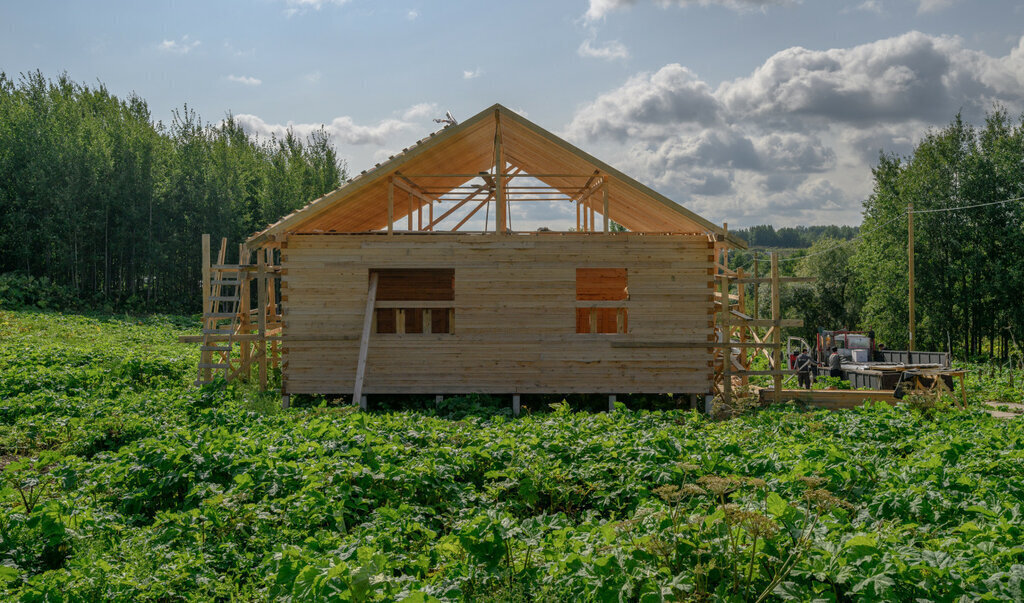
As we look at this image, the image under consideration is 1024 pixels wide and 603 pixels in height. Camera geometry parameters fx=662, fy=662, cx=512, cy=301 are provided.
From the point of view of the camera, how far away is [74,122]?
36.2 metres

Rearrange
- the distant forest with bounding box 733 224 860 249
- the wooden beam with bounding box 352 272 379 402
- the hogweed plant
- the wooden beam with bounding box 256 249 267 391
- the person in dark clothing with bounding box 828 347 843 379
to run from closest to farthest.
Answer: the hogweed plant < the wooden beam with bounding box 352 272 379 402 < the wooden beam with bounding box 256 249 267 391 < the person in dark clothing with bounding box 828 347 843 379 < the distant forest with bounding box 733 224 860 249

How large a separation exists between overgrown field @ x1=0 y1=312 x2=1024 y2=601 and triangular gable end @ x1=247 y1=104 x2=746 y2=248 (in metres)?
4.97

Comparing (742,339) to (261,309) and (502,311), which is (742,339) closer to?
(502,311)

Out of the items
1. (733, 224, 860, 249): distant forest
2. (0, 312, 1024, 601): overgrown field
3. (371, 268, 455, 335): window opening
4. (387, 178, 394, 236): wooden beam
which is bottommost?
(0, 312, 1024, 601): overgrown field

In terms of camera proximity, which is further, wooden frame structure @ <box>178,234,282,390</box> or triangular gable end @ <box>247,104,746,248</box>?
wooden frame structure @ <box>178,234,282,390</box>

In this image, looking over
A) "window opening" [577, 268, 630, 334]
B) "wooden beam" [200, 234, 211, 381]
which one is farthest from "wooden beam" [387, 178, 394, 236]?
"window opening" [577, 268, 630, 334]

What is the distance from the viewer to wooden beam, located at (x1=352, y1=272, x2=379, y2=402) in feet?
47.3

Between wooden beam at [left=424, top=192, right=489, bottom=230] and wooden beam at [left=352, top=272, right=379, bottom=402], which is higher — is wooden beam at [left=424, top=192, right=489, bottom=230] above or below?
above

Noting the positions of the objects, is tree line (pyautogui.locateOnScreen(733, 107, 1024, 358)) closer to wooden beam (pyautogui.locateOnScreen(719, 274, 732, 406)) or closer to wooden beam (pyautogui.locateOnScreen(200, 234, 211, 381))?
wooden beam (pyautogui.locateOnScreen(719, 274, 732, 406))

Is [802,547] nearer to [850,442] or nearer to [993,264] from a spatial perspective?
[850,442]

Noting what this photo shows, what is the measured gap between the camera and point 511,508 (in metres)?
7.13

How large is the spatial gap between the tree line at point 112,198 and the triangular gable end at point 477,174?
23962mm

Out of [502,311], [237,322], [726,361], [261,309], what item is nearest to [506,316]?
[502,311]

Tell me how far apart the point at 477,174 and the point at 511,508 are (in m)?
10.1
